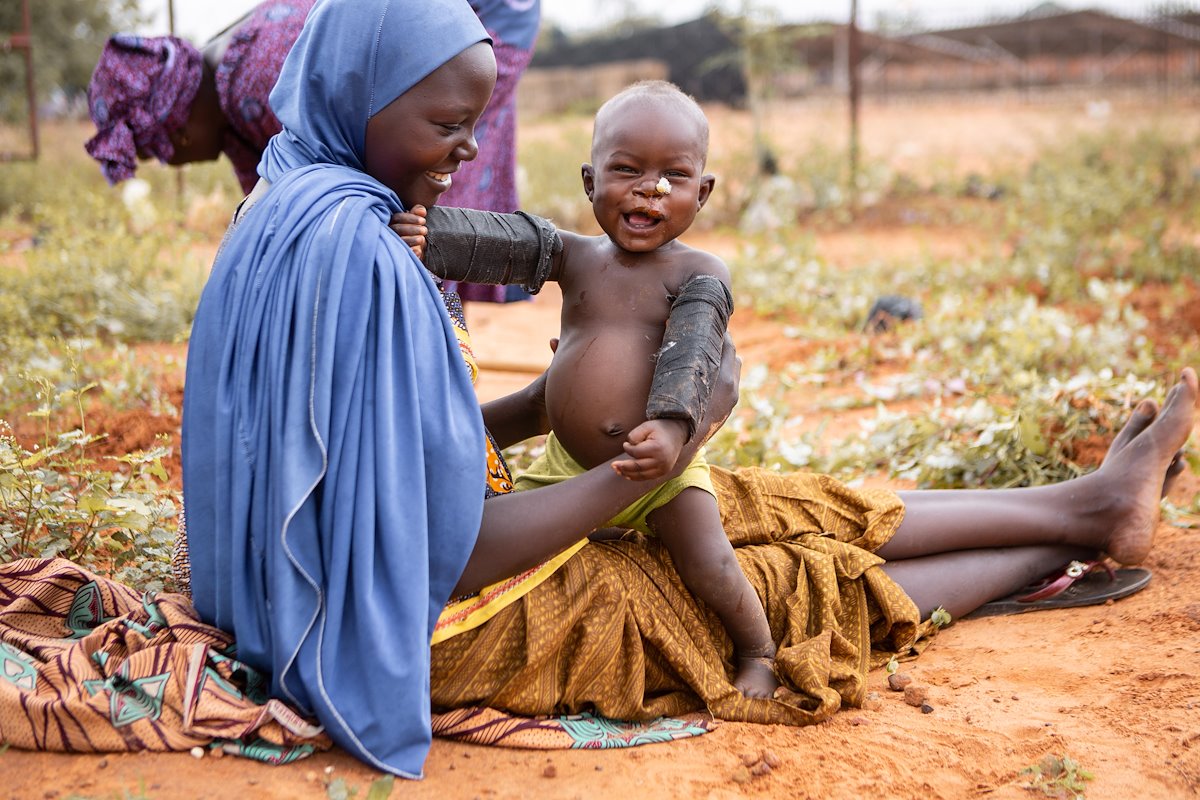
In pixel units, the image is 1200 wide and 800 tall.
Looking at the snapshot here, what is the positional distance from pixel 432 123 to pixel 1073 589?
2376 millimetres

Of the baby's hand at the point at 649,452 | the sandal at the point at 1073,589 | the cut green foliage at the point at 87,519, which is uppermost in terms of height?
the baby's hand at the point at 649,452

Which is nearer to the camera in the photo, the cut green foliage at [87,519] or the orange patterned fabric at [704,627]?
the orange patterned fabric at [704,627]

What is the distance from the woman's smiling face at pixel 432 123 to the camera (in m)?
2.29

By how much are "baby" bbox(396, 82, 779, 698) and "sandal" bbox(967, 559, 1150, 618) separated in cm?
102

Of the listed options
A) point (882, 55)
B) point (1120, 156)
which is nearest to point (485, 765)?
point (1120, 156)

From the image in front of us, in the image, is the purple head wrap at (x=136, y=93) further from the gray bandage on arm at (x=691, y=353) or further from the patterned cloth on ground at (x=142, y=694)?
the gray bandage on arm at (x=691, y=353)

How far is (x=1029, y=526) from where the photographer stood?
334 cm

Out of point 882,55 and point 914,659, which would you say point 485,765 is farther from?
point 882,55

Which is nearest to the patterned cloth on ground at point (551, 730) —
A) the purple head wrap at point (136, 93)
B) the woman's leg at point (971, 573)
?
the woman's leg at point (971, 573)

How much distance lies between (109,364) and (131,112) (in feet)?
4.48

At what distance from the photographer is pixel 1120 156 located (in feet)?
38.8

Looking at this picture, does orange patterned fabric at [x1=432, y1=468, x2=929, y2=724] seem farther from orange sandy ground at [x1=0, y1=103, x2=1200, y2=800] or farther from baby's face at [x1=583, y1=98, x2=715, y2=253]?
baby's face at [x1=583, y1=98, x2=715, y2=253]

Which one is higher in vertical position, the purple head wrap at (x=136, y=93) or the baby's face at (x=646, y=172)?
the purple head wrap at (x=136, y=93)

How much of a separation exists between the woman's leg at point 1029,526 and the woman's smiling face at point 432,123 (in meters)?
1.63
